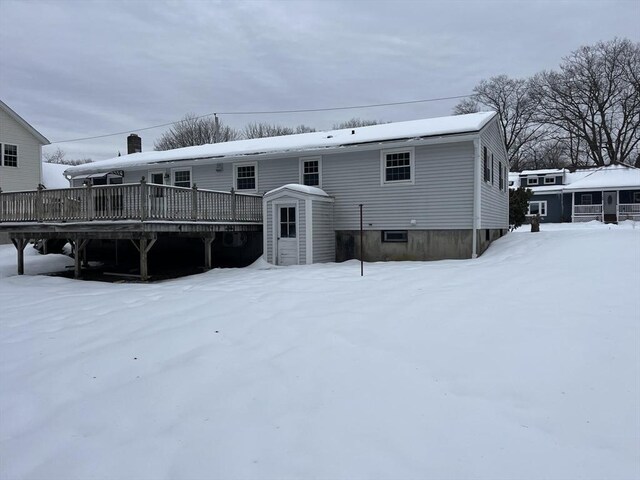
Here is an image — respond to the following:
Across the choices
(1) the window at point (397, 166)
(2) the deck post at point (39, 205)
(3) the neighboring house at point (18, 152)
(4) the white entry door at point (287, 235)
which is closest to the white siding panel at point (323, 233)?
(4) the white entry door at point (287, 235)

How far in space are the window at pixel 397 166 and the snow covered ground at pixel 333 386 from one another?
7043 millimetres

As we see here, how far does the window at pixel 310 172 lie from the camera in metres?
16.2

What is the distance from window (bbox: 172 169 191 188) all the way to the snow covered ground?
11125 millimetres

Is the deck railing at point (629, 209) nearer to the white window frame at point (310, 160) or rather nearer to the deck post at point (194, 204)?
the white window frame at point (310, 160)

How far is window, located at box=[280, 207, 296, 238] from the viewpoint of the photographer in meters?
14.7

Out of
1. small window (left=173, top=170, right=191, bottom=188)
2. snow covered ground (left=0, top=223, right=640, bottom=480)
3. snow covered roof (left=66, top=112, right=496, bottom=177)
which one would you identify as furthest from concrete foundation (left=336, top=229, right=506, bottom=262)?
small window (left=173, top=170, right=191, bottom=188)

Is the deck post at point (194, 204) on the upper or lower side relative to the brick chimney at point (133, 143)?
lower

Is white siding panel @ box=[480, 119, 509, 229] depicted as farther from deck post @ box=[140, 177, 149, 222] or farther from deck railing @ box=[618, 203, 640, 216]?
deck railing @ box=[618, 203, 640, 216]

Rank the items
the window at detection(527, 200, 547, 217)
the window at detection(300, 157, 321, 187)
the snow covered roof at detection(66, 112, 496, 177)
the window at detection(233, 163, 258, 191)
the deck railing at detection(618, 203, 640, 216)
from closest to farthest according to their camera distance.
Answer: the snow covered roof at detection(66, 112, 496, 177)
the window at detection(300, 157, 321, 187)
the window at detection(233, 163, 258, 191)
the deck railing at detection(618, 203, 640, 216)
the window at detection(527, 200, 547, 217)

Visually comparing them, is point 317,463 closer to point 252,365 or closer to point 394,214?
point 252,365

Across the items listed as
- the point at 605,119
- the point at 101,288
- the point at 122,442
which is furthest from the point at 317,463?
the point at 605,119

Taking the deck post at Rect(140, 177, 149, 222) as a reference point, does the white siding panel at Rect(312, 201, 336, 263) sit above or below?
below

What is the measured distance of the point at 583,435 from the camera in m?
3.32

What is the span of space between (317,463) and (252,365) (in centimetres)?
187
